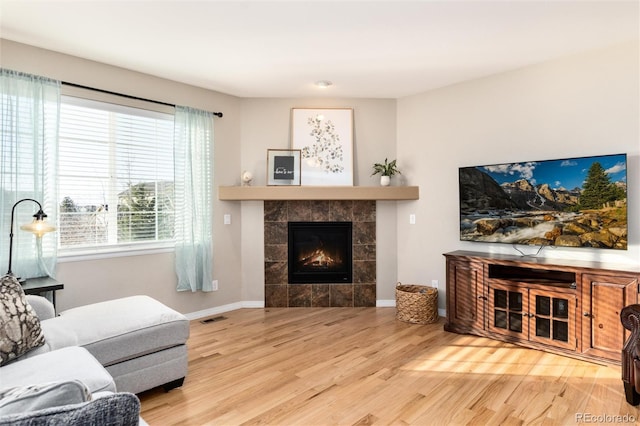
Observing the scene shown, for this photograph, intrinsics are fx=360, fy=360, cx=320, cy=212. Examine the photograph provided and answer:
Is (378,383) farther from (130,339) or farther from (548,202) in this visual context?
(548,202)

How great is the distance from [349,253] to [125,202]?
8.37ft

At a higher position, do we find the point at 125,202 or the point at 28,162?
the point at 28,162

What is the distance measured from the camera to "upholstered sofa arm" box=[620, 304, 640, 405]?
7.17ft

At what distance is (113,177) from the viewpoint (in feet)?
11.5

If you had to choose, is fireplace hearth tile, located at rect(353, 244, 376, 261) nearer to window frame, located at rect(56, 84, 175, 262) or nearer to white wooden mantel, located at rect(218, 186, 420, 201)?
white wooden mantel, located at rect(218, 186, 420, 201)

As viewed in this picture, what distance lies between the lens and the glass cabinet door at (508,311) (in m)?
3.14

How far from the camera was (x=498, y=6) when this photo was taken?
2.38m

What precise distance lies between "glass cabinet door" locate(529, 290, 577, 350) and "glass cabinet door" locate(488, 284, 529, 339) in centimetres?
6

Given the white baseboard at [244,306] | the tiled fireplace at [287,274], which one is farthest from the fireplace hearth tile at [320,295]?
the white baseboard at [244,306]

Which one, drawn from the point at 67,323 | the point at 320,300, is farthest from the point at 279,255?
the point at 67,323

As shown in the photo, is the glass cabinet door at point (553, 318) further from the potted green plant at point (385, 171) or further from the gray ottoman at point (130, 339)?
the gray ottoman at point (130, 339)

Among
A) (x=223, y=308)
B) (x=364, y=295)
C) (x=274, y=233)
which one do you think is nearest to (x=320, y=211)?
(x=274, y=233)

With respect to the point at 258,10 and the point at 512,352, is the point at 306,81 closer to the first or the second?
the point at 258,10

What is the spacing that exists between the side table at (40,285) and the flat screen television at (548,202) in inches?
146
